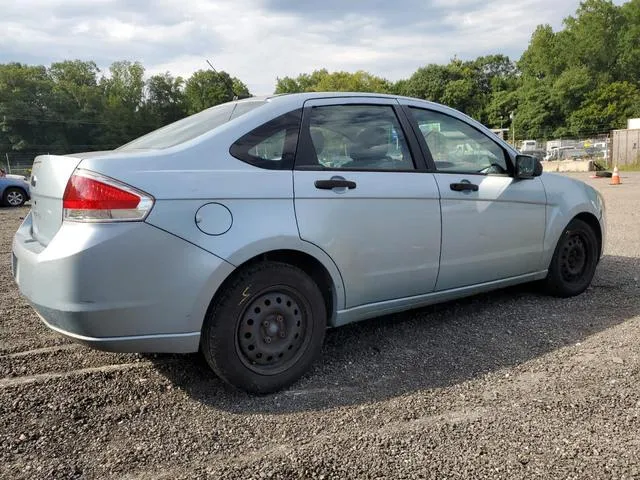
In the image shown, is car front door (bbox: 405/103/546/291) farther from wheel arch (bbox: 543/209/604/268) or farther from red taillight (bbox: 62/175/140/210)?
red taillight (bbox: 62/175/140/210)

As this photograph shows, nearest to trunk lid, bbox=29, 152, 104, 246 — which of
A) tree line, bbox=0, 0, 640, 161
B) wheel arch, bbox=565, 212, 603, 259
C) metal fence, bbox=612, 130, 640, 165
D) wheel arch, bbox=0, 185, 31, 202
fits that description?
wheel arch, bbox=565, 212, 603, 259

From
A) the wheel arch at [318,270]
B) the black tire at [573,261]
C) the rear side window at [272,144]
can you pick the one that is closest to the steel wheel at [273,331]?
the wheel arch at [318,270]

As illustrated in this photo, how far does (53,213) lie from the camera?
9.23 ft

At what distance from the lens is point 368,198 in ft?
11.0

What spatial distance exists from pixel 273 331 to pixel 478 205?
6.14ft

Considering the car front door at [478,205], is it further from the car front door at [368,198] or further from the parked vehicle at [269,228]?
the car front door at [368,198]

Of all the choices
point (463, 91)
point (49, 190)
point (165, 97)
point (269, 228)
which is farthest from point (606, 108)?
point (49, 190)

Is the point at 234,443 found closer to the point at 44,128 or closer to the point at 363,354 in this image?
the point at 363,354

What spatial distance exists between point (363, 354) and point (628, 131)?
3449 centimetres

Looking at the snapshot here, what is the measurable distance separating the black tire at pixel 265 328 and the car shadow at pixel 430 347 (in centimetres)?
15

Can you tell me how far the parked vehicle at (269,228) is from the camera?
2.65 m

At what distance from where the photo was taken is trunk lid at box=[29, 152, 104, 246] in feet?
9.06

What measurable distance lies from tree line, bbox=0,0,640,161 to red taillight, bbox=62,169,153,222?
5889 cm

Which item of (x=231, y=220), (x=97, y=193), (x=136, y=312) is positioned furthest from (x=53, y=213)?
(x=231, y=220)
